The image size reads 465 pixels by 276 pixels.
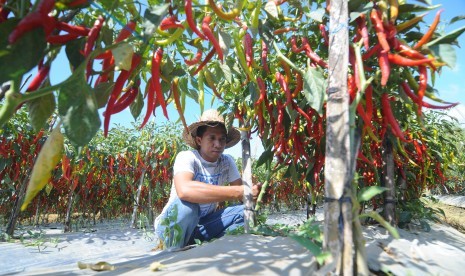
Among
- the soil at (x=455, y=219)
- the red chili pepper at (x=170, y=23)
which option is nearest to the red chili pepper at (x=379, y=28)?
the red chili pepper at (x=170, y=23)

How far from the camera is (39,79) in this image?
70 cm

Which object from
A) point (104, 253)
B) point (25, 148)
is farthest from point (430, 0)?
point (25, 148)

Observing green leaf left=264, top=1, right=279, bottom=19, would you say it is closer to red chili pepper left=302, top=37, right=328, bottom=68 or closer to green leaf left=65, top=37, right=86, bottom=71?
red chili pepper left=302, top=37, right=328, bottom=68

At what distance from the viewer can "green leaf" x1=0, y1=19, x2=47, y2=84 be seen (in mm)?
523

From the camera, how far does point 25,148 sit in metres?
4.02

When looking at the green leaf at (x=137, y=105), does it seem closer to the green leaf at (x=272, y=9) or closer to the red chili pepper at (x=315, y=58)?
the green leaf at (x=272, y=9)

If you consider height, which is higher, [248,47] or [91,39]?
[248,47]

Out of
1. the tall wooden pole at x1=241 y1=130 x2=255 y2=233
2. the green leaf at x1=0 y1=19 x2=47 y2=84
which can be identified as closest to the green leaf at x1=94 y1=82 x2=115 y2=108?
the green leaf at x1=0 y1=19 x2=47 y2=84

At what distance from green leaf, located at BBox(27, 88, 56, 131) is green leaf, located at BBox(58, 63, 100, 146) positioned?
17 cm

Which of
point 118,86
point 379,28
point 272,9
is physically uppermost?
point 272,9

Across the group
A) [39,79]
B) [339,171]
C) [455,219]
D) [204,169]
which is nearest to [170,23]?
[39,79]

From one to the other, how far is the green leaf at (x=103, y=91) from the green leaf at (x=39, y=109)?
0.36 ft

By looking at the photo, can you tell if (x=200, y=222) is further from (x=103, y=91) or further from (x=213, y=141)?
(x=103, y=91)

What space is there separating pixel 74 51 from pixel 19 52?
20 centimetres
